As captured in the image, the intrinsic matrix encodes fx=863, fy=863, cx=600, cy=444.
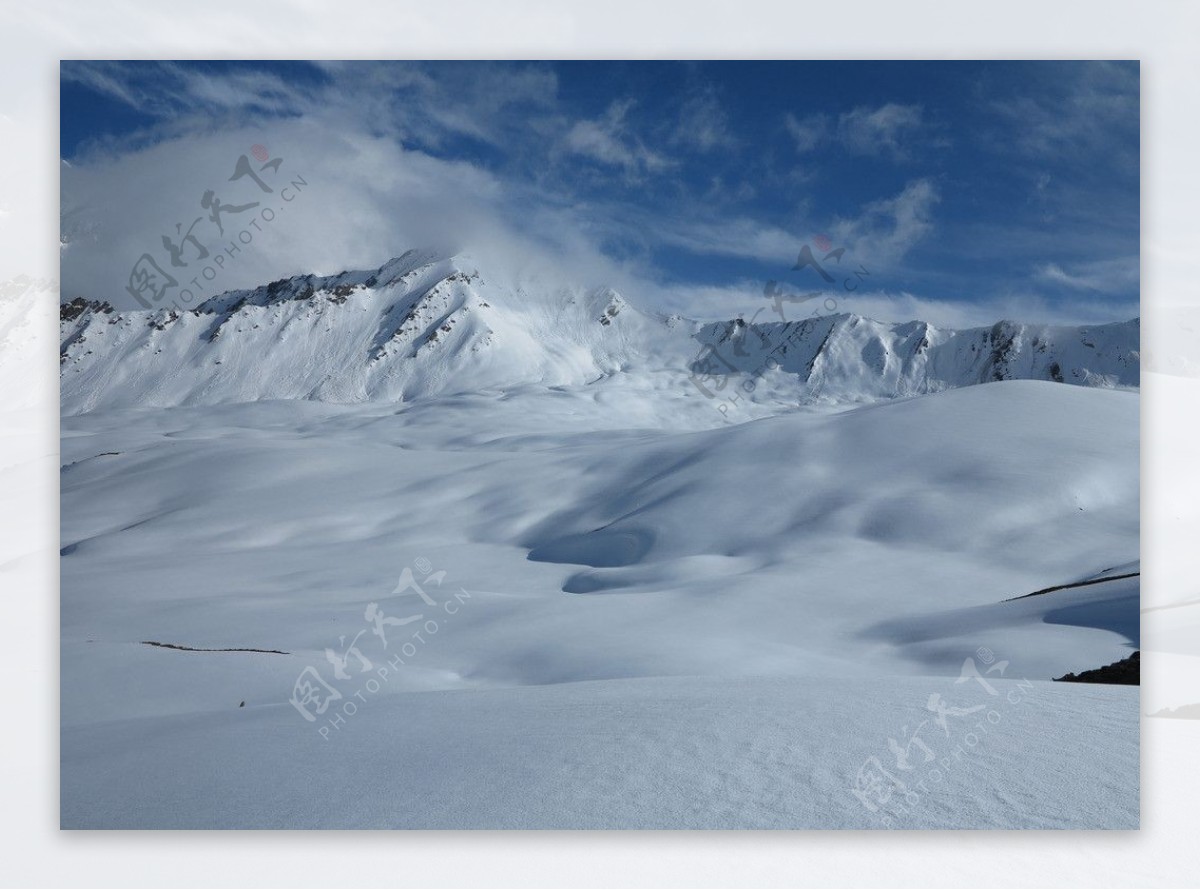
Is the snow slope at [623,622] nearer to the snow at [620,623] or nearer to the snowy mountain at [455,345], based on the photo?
the snow at [620,623]

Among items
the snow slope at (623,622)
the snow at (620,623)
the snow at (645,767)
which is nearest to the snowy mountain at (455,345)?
the snow at (620,623)

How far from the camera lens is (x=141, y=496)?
1744 cm

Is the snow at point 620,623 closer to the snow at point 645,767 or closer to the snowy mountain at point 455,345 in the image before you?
the snow at point 645,767

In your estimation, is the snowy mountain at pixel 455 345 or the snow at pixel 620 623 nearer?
the snow at pixel 620 623

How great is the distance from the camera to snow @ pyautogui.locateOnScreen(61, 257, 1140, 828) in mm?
3535

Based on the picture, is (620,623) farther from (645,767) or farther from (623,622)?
(645,767)

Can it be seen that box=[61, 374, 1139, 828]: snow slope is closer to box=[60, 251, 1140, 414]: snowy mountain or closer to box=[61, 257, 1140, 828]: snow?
box=[61, 257, 1140, 828]: snow

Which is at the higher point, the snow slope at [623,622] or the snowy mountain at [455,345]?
the snowy mountain at [455,345]

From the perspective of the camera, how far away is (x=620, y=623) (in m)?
7.30

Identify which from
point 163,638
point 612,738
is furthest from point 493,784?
point 163,638

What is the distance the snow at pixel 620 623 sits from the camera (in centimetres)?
354

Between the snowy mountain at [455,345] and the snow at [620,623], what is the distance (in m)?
62.4

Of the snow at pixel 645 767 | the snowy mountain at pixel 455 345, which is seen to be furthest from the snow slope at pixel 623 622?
the snowy mountain at pixel 455 345

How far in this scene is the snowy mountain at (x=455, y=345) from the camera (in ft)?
290
